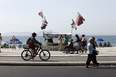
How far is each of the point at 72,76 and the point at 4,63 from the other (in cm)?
422

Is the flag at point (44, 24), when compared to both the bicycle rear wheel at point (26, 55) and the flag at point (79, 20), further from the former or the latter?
the bicycle rear wheel at point (26, 55)

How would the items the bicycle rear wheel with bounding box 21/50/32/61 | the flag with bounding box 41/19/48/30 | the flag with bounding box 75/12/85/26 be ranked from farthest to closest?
1. the flag with bounding box 41/19/48/30
2. the flag with bounding box 75/12/85/26
3. the bicycle rear wheel with bounding box 21/50/32/61

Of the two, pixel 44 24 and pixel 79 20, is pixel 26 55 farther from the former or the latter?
pixel 44 24

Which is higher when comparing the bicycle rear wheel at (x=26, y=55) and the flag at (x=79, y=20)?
the flag at (x=79, y=20)

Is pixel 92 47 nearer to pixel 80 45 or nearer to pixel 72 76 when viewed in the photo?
pixel 72 76

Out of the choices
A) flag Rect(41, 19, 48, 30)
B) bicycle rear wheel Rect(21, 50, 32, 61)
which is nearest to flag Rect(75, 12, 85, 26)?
flag Rect(41, 19, 48, 30)

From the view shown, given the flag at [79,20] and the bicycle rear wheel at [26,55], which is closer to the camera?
the bicycle rear wheel at [26,55]

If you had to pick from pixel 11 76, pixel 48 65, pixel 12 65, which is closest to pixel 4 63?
pixel 12 65

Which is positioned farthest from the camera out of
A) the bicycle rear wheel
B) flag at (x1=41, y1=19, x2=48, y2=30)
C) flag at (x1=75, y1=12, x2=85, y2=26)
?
flag at (x1=41, y1=19, x2=48, y2=30)

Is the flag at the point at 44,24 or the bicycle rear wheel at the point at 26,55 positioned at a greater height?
the flag at the point at 44,24

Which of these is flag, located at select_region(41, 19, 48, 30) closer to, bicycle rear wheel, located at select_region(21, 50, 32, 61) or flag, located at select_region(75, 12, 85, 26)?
flag, located at select_region(75, 12, 85, 26)

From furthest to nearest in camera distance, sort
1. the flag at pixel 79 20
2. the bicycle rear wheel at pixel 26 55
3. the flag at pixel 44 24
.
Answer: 1. the flag at pixel 44 24
2. the flag at pixel 79 20
3. the bicycle rear wheel at pixel 26 55

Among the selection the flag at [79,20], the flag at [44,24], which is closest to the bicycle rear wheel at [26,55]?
the flag at [79,20]

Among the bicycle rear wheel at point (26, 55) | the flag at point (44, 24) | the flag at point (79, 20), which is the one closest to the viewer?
the bicycle rear wheel at point (26, 55)
